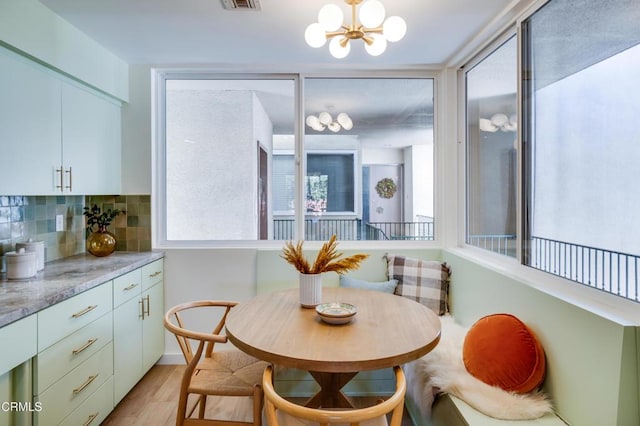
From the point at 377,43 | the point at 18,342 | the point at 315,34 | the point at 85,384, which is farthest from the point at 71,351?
the point at 377,43

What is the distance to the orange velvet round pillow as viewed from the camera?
162 cm

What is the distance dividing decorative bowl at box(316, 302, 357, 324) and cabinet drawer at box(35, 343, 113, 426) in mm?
1288

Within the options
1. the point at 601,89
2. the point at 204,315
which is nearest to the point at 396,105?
the point at 601,89

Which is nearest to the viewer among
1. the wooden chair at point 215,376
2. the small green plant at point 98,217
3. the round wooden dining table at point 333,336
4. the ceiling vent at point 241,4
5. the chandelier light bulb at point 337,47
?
the round wooden dining table at point 333,336

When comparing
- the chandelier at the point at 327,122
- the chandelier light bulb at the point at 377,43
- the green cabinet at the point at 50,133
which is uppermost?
the chandelier light bulb at the point at 377,43

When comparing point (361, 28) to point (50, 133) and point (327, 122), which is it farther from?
point (50, 133)

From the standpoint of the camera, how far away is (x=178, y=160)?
10.7 ft

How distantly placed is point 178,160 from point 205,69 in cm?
82

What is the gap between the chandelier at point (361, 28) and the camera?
1658 mm

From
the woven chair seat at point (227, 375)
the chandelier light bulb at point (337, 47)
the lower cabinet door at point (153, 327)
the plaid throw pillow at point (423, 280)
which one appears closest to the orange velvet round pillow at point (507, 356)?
the plaid throw pillow at point (423, 280)

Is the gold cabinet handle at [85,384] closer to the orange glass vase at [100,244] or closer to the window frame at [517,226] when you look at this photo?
the orange glass vase at [100,244]

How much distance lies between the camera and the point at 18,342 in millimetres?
1489

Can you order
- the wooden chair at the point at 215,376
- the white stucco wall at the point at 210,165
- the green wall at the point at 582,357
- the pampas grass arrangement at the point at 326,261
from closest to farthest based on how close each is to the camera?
the green wall at the point at 582,357 → the wooden chair at the point at 215,376 → the pampas grass arrangement at the point at 326,261 → the white stucco wall at the point at 210,165

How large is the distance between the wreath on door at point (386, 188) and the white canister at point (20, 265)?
8.37ft
